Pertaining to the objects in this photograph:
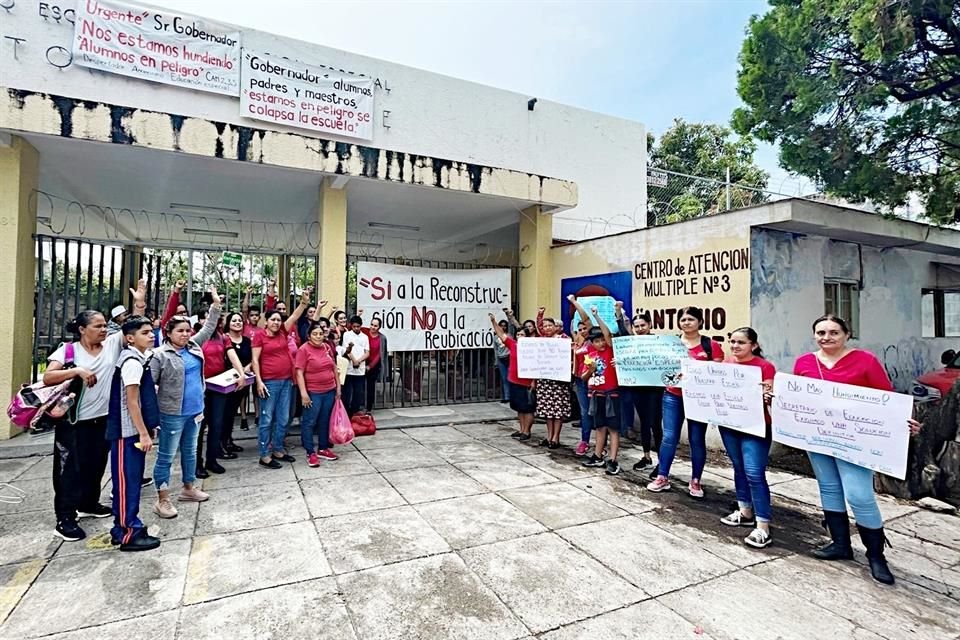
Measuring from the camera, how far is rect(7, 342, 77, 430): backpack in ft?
9.79

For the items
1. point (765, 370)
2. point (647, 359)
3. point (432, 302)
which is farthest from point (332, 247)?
point (765, 370)

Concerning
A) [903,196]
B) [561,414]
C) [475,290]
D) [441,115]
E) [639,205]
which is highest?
[441,115]

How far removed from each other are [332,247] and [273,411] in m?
3.05

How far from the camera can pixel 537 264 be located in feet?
28.8

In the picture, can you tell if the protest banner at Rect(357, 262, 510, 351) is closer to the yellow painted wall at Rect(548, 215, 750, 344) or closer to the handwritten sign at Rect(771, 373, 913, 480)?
the yellow painted wall at Rect(548, 215, 750, 344)

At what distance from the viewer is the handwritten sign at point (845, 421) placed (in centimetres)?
293

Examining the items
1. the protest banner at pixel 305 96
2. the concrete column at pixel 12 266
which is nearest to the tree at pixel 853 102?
the protest banner at pixel 305 96

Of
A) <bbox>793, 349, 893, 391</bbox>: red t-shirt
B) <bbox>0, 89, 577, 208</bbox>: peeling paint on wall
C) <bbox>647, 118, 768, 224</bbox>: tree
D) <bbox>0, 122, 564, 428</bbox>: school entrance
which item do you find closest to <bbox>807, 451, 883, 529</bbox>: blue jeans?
<bbox>793, 349, 893, 391</bbox>: red t-shirt

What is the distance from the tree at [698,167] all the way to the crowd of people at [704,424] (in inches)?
288

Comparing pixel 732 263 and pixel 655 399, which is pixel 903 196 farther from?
pixel 655 399

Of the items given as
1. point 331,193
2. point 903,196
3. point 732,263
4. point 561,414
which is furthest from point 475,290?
point 903,196

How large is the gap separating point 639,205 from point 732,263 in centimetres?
582

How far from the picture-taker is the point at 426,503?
13.4 ft

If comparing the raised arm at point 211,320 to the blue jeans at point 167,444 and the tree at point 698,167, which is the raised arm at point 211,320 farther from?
the tree at point 698,167
